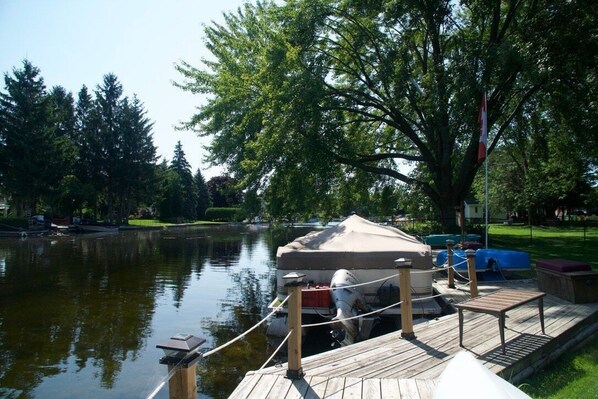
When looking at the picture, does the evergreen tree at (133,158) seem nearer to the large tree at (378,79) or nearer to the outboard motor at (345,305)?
the large tree at (378,79)

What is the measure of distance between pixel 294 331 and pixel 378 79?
1879cm

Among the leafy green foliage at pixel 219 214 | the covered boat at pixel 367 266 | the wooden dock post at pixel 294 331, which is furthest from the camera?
the leafy green foliage at pixel 219 214

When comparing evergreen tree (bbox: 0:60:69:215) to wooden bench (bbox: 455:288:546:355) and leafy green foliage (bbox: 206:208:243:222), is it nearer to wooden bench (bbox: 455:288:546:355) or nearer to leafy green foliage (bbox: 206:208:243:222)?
leafy green foliage (bbox: 206:208:243:222)

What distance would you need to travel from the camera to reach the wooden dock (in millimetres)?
4980

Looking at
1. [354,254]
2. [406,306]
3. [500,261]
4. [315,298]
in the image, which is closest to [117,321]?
[315,298]

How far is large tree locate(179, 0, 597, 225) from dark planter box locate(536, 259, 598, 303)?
9.76m

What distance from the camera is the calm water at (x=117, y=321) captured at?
817 centimetres

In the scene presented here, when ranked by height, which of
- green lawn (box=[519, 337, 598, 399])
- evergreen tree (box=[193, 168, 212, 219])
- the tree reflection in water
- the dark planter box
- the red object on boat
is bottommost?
the tree reflection in water

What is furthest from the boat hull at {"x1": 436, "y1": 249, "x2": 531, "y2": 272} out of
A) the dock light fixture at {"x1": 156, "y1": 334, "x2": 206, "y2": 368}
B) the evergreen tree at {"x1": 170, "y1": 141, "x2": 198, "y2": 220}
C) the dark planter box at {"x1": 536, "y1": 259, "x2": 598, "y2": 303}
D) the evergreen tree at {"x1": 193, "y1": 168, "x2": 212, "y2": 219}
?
Answer: the evergreen tree at {"x1": 193, "y1": 168, "x2": 212, "y2": 219}

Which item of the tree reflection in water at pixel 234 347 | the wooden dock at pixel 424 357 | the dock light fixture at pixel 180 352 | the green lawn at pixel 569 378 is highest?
the dock light fixture at pixel 180 352

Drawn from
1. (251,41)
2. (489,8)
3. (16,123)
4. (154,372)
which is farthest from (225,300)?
(16,123)

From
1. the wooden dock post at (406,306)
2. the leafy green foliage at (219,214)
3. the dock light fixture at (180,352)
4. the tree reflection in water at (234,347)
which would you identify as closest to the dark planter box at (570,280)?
the wooden dock post at (406,306)

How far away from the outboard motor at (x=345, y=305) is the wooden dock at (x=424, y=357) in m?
1.34

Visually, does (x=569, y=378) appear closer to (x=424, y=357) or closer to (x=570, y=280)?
(x=424, y=357)
